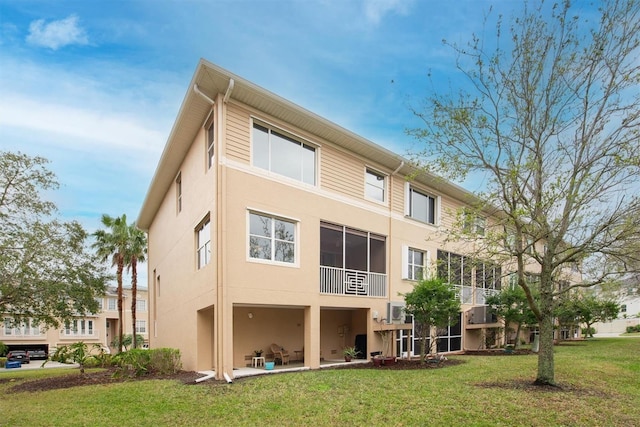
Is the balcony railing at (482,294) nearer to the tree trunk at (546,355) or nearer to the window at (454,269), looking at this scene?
the window at (454,269)

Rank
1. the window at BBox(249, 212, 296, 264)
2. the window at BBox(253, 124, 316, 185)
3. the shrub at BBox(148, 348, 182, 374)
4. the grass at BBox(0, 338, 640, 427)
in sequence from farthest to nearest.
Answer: the shrub at BBox(148, 348, 182, 374), the window at BBox(253, 124, 316, 185), the window at BBox(249, 212, 296, 264), the grass at BBox(0, 338, 640, 427)

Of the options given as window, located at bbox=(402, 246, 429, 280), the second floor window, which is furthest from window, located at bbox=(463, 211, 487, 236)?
the second floor window

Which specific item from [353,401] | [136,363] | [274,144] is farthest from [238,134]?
[136,363]

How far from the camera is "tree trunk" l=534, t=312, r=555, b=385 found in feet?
30.3

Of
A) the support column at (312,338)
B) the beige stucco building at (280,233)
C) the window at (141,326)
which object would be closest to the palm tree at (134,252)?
the beige stucco building at (280,233)

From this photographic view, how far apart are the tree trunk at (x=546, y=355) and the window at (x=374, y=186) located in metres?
7.87

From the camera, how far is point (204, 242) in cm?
1327

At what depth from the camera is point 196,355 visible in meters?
12.7

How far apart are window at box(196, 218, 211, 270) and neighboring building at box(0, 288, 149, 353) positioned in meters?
29.8

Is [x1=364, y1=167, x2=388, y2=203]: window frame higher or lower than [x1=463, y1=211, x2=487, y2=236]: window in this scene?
higher

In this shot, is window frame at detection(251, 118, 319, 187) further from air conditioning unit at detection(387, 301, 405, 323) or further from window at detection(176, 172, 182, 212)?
window at detection(176, 172, 182, 212)

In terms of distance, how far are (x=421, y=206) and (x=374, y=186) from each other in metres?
3.75

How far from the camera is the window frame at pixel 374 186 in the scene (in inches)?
629

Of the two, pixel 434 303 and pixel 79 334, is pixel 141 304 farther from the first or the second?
pixel 434 303
